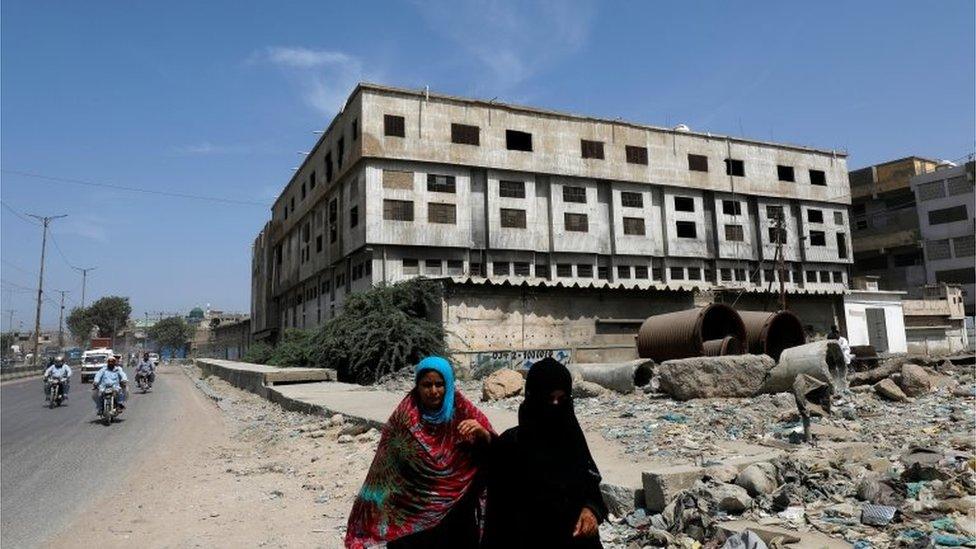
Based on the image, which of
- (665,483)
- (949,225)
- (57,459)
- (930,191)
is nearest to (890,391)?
(665,483)

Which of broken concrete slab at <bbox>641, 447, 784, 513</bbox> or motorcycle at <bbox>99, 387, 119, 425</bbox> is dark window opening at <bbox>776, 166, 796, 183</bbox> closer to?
motorcycle at <bbox>99, 387, 119, 425</bbox>

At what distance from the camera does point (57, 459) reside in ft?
27.1

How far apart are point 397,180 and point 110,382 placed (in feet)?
67.3

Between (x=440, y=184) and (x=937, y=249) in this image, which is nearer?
(x=440, y=184)

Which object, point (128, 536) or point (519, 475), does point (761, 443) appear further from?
point (128, 536)

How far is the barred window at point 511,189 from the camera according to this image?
3368 cm

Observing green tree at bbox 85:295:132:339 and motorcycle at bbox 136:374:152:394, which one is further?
green tree at bbox 85:295:132:339

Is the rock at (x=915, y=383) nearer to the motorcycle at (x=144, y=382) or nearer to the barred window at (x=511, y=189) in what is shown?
the motorcycle at (x=144, y=382)

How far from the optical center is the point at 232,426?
1177 cm

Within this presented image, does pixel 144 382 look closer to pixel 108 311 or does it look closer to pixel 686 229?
pixel 686 229

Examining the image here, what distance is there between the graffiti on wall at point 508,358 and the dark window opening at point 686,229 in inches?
792

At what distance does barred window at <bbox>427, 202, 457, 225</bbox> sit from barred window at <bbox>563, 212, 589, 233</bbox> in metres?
6.96

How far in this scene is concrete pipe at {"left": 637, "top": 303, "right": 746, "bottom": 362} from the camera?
47.1ft

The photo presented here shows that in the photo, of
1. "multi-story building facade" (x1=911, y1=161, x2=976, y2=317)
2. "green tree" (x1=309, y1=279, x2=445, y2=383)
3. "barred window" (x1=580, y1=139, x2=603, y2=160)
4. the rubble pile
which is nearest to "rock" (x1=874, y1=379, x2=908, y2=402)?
the rubble pile
